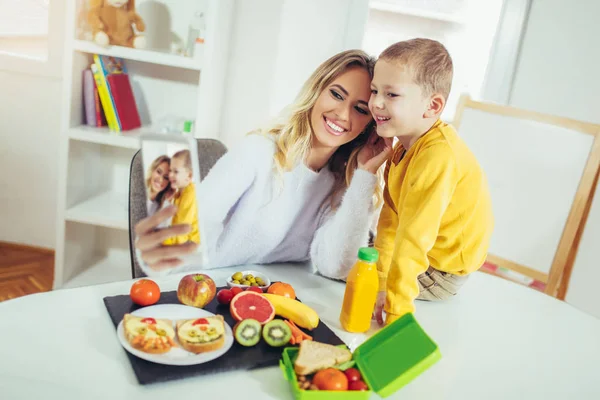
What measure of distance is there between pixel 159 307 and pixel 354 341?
0.38 meters

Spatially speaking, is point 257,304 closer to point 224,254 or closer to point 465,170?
point 224,254

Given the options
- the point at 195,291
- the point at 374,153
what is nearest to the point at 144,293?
the point at 195,291

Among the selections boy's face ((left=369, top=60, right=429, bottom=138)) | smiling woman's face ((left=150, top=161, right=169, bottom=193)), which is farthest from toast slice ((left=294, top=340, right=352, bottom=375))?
boy's face ((left=369, top=60, right=429, bottom=138))

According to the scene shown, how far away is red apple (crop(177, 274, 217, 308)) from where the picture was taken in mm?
1070

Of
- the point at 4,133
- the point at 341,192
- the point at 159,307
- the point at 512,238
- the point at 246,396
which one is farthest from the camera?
the point at 4,133

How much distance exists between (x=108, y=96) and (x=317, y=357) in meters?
1.75

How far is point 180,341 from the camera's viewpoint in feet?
3.05

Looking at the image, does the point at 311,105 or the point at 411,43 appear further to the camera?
the point at 311,105

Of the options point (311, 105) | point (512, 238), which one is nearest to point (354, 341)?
point (311, 105)

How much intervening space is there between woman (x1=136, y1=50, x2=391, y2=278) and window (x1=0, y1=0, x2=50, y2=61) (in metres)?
1.73

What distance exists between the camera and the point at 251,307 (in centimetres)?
106

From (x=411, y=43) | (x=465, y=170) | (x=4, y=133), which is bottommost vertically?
(x=4, y=133)

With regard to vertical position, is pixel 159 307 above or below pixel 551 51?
below

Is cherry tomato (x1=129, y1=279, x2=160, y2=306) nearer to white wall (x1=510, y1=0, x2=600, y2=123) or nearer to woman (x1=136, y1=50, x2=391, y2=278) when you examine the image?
woman (x1=136, y1=50, x2=391, y2=278)
